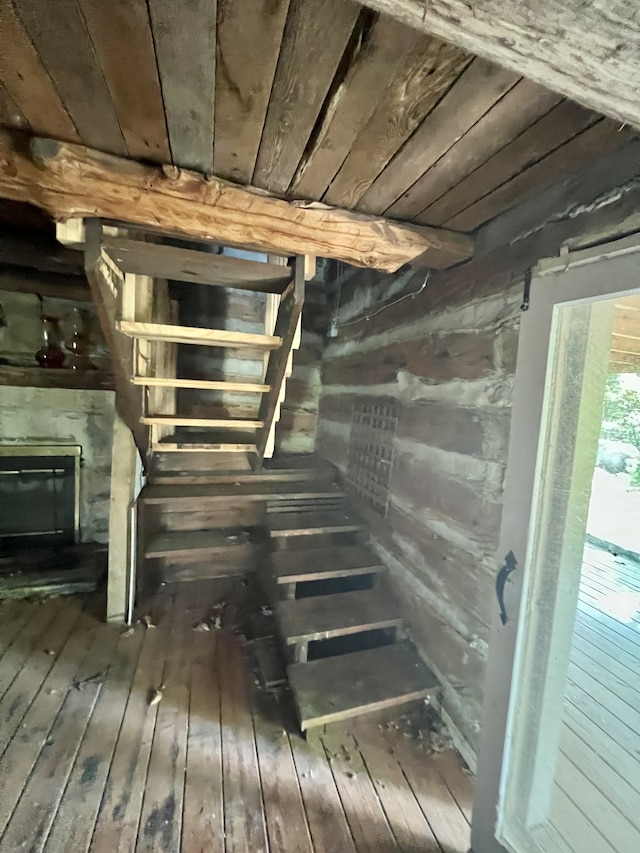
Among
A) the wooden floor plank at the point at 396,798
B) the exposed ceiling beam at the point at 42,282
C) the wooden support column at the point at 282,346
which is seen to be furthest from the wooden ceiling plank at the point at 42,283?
the wooden floor plank at the point at 396,798

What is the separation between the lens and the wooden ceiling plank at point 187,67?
756mm

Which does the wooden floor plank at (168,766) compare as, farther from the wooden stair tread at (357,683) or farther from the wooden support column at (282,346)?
the wooden support column at (282,346)

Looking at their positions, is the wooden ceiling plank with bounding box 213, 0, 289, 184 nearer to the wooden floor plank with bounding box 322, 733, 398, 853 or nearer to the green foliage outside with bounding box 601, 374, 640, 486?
the green foliage outside with bounding box 601, 374, 640, 486

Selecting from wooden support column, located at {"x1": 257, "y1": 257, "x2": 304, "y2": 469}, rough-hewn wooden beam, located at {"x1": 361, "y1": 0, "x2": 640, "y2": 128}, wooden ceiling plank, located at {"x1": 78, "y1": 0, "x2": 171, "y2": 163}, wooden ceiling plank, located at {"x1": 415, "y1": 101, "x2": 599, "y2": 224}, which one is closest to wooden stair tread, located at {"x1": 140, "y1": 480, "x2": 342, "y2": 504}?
wooden support column, located at {"x1": 257, "y1": 257, "x2": 304, "y2": 469}

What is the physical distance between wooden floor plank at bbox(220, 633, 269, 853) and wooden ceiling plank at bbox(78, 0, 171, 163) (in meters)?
2.16

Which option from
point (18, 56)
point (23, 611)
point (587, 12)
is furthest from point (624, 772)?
point (23, 611)

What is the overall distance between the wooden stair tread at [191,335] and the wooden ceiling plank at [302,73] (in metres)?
0.76

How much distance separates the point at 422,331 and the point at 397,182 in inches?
36.1

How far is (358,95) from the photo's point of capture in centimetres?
92

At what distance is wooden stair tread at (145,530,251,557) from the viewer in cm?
266

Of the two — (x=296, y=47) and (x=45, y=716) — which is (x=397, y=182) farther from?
(x=45, y=716)

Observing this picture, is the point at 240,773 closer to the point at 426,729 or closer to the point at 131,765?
the point at 131,765

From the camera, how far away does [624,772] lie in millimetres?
1592

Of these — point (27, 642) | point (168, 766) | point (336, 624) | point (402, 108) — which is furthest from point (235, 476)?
point (402, 108)
